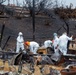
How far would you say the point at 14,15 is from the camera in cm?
4412

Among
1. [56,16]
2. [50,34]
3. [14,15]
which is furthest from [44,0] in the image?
[50,34]

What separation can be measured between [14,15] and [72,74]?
3479 cm

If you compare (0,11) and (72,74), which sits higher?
(72,74)

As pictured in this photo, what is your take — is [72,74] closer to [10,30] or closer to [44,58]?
[44,58]

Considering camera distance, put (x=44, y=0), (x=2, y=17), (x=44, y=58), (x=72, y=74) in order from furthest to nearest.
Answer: (x=44, y=0), (x=2, y=17), (x=44, y=58), (x=72, y=74)

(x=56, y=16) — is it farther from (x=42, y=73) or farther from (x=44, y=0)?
(x=42, y=73)

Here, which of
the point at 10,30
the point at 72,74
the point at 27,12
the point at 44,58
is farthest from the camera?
the point at 27,12

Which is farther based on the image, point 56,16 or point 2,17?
point 56,16

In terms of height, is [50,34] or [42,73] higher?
[42,73]

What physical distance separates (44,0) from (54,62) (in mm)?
38659

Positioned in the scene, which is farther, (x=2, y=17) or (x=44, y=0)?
(x=44, y=0)

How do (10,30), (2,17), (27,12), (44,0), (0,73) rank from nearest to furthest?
(0,73) < (10,30) < (2,17) < (27,12) < (44,0)

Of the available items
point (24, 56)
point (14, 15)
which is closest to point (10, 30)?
point (14, 15)

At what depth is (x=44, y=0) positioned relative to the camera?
50.8 m
